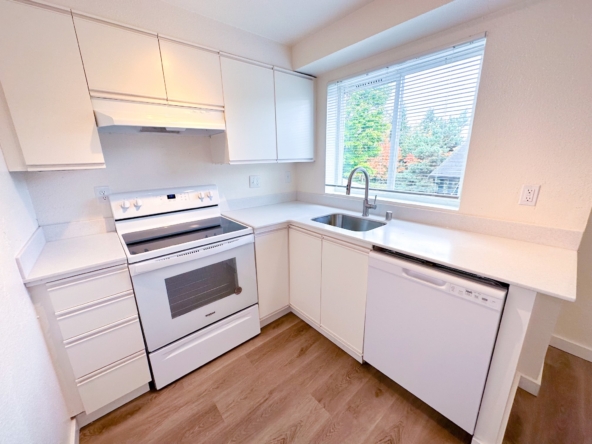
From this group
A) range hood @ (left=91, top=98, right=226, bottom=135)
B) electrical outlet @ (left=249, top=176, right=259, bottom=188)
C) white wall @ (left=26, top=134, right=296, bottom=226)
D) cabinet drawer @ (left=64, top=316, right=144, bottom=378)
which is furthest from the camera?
electrical outlet @ (left=249, top=176, right=259, bottom=188)

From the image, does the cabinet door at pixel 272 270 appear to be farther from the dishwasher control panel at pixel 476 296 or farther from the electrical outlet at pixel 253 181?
the dishwasher control panel at pixel 476 296

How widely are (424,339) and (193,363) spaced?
1414 millimetres

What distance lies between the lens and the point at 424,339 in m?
1.20

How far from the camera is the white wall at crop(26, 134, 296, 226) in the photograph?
4.75ft

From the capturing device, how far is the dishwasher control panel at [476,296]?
933mm

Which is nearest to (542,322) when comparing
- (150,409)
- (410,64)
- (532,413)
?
(532,413)

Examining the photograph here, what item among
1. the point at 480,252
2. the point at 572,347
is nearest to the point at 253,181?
the point at 480,252

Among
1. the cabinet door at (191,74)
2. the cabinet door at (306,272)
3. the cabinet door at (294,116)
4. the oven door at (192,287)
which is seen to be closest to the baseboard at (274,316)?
the cabinet door at (306,272)

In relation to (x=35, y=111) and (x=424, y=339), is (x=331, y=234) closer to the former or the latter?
(x=424, y=339)

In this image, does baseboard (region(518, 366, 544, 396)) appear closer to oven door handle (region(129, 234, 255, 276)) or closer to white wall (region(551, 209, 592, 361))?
white wall (region(551, 209, 592, 361))

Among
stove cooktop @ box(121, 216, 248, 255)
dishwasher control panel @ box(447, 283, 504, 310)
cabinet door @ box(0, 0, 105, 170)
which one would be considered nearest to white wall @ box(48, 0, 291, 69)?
cabinet door @ box(0, 0, 105, 170)

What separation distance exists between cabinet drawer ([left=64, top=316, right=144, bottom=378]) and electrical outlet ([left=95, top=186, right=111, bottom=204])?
830 mm

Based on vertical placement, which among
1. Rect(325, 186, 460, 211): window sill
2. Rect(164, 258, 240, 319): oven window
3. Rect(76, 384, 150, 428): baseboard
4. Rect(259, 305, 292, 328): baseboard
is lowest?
Rect(76, 384, 150, 428): baseboard

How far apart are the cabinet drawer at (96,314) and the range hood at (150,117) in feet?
3.01
